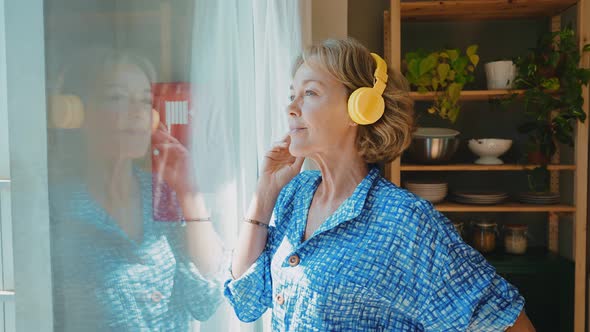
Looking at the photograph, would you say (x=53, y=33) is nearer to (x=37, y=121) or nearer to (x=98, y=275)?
(x=37, y=121)

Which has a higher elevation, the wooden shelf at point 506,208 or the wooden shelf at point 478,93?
the wooden shelf at point 478,93

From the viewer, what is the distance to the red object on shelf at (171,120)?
2.96ft

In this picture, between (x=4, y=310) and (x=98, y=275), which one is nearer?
(x=4, y=310)

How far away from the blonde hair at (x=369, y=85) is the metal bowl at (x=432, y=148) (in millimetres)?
1378

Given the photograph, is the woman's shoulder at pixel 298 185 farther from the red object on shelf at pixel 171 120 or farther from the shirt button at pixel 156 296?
the shirt button at pixel 156 296

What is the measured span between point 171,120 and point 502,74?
208 cm

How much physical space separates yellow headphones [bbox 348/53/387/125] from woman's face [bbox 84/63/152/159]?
434mm

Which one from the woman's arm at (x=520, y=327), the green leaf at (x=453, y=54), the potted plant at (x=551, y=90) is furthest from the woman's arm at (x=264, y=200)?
the potted plant at (x=551, y=90)

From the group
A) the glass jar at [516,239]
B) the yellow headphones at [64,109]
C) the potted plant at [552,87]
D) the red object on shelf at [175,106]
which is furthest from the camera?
the glass jar at [516,239]

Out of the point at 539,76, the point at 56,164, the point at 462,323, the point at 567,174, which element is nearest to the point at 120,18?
the point at 56,164

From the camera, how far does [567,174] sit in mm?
2682

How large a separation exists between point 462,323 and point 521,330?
0.14 metres

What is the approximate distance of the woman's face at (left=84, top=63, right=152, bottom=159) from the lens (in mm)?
718

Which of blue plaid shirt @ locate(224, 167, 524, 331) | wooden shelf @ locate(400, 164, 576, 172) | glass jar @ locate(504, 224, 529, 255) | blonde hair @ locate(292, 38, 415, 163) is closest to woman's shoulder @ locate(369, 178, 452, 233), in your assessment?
blue plaid shirt @ locate(224, 167, 524, 331)
